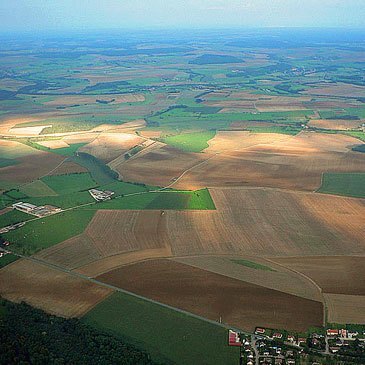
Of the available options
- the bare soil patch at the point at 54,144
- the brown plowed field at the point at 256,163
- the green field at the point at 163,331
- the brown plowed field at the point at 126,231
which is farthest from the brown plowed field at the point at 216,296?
the bare soil patch at the point at 54,144

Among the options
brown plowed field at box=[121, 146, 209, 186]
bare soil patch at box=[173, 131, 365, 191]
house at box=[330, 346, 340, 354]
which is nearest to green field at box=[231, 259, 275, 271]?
house at box=[330, 346, 340, 354]

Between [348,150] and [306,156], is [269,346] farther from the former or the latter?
[348,150]

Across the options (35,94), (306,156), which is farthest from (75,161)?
(35,94)

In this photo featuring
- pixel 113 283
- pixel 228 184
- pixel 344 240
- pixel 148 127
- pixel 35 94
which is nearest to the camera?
pixel 113 283

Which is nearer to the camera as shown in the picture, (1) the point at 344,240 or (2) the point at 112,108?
(1) the point at 344,240

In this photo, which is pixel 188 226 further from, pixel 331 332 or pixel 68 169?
pixel 68 169
